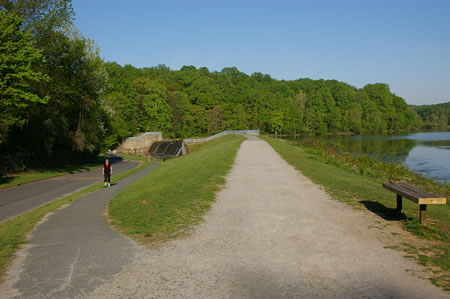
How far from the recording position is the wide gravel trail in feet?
18.3

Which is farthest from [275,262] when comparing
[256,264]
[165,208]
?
[165,208]

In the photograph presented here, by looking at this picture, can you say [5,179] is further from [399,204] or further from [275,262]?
[399,204]

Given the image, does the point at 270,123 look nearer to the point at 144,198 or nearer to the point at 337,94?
the point at 337,94

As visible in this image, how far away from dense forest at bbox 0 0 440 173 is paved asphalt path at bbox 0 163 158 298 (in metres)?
17.9

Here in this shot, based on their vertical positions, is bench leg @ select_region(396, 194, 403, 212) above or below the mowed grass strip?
above

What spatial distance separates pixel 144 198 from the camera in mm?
13836

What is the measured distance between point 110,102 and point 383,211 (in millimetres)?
44307

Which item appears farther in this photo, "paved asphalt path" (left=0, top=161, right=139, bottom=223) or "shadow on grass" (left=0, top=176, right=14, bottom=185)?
"shadow on grass" (left=0, top=176, right=14, bottom=185)

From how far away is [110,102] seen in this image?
4856 cm

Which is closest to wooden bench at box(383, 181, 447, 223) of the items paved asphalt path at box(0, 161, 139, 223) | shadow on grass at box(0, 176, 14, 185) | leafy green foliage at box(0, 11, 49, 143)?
paved asphalt path at box(0, 161, 139, 223)

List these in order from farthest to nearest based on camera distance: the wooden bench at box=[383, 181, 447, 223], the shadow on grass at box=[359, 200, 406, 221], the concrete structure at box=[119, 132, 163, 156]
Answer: the concrete structure at box=[119, 132, 163, 156] < the shadow on grass at box=[359, 200, 406, 221] < the wooden bench at box=[383, 181, 447, 223]

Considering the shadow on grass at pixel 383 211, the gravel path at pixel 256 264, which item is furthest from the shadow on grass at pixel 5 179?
the shadow on grass at pixel 383 211

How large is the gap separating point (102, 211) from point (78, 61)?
3025cm

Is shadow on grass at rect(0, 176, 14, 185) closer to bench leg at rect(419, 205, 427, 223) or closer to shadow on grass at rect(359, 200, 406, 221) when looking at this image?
shadow on grass at rect(359, 200, 406, 221)
